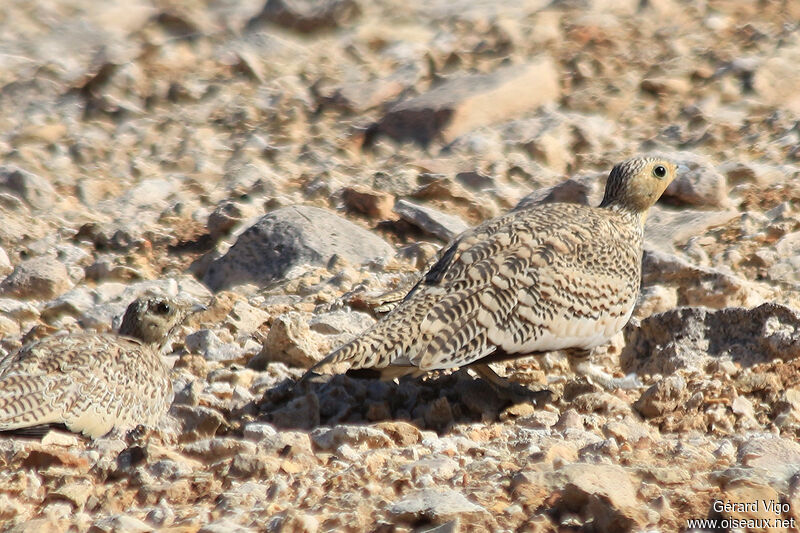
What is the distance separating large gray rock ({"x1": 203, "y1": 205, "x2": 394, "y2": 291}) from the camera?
9.52 meters

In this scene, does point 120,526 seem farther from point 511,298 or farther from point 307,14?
point 307,14

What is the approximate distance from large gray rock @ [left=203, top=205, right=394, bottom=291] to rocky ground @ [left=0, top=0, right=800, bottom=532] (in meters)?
0.03

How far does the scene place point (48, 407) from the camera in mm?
6258

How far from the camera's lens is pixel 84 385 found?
647 cm

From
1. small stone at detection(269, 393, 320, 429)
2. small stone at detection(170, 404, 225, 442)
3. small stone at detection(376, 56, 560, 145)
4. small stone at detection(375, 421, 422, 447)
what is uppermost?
small stone at detection(375, 421, 422, 447)

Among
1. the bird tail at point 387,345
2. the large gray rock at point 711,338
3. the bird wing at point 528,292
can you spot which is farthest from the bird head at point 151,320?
the large gray rock at point 711,338

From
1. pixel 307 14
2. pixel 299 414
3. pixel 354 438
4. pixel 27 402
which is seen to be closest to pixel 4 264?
pixel 27 402

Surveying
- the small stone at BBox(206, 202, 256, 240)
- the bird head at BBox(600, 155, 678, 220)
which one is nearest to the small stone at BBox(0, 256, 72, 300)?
the small stone at BBox(206, 202, 256, 240)

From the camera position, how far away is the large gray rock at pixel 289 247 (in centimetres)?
952

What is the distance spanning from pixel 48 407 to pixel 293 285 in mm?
2965

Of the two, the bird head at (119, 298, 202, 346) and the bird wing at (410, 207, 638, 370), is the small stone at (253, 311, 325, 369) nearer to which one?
the bird head at (119, 298, 202, 346)

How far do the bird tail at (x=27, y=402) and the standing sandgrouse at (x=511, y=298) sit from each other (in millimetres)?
1363

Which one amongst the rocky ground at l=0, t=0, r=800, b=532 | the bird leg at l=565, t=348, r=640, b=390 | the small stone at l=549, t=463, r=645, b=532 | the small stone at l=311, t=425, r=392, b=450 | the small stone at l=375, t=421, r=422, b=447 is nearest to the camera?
the small stone at l=549, t=463, r=645, b=532

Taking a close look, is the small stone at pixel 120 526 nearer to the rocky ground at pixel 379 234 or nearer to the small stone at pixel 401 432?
the rocky ground at pixel 379 234
